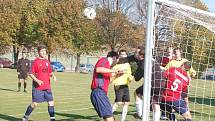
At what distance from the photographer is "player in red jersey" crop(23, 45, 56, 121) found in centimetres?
1122

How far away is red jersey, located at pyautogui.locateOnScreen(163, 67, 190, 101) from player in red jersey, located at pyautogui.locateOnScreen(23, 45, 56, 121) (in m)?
2.97

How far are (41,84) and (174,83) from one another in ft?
11.0

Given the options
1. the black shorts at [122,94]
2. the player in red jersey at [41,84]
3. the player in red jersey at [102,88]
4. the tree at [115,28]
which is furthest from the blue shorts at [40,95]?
the tree at [115,28]

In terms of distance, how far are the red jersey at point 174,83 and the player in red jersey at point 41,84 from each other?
9.76ft

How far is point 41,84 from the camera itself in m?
11.2

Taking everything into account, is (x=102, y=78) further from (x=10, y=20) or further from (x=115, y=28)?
(x=115, y=28)

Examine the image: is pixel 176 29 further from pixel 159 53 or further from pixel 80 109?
pixel 80 109

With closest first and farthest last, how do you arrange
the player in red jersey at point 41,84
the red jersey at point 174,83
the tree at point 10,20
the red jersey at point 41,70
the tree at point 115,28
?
the red jersey at point 174,83
the player in red jersey at point 41,84
the red jersey at point 41,70
the tree at point 10,20
the tree at point 115,28

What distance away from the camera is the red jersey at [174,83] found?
31.9ft

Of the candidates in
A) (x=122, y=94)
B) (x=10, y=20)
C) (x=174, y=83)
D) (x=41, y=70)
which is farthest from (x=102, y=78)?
(x=10, y=20)

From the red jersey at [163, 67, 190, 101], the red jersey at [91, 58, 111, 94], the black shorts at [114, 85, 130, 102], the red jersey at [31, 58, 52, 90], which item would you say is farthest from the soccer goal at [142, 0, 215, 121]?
the red jersey at [31, 58, 52, 90]

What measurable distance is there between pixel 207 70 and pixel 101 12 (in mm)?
48001

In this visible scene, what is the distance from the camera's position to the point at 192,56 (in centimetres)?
1068

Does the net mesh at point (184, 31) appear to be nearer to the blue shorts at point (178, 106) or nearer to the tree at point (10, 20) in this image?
the blue shorts at point (178, 106)
